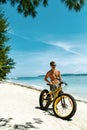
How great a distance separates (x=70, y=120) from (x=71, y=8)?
15.0 ft

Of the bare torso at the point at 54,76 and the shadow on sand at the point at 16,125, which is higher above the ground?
the bare torso at the point at 54,76

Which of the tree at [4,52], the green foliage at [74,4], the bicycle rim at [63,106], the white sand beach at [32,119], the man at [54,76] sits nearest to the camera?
the green foliage at [74,4]

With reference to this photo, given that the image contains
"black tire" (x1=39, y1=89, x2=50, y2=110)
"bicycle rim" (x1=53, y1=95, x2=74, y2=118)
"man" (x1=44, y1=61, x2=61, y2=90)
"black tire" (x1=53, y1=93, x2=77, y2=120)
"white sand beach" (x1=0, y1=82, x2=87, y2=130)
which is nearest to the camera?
"white sand beach" (x1=0, y1=82, x2=87, y2=130)

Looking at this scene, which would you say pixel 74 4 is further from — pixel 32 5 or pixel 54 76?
pixel 54 76

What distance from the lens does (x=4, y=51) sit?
89.9ft

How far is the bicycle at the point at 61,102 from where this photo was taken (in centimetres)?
1189

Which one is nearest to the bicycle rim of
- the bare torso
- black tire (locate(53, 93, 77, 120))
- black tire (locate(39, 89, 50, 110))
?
black tire (locate(53, 93, 77, 120))

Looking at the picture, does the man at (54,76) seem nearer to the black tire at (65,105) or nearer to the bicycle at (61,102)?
the bicycle at (61,102)

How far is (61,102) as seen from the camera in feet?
40.2

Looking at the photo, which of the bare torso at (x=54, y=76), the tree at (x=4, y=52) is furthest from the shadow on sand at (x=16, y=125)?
the tree at (x=4, y=52)

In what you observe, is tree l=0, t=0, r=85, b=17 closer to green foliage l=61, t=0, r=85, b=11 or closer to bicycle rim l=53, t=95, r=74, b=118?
green foliage l=61, t=0, r=85, b=11

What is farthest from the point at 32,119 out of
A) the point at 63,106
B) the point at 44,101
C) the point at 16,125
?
the point at 44,101

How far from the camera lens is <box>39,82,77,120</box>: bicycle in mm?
11891

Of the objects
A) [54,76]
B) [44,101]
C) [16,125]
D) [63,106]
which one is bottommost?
[16,125]
